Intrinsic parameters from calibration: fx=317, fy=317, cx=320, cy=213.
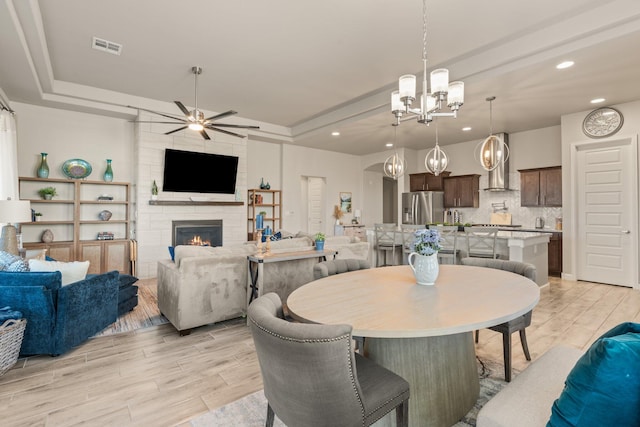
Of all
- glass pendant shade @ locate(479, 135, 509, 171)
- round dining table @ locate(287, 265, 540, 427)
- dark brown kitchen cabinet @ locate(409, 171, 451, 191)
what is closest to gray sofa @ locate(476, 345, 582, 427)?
round dining table @ locate(287, 265, 540, 427)

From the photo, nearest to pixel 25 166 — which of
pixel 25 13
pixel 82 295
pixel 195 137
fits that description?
pixel 195 137

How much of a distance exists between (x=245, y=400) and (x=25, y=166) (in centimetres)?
568

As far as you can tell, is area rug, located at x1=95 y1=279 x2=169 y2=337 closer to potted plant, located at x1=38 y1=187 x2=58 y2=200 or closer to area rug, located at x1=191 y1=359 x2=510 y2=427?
area rug, located at x1=191 y1=359 x2=510 y2=427

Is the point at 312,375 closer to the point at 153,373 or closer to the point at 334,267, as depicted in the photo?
the point at 334,267

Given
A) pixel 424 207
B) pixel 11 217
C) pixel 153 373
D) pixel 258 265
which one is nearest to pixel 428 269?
pixel 258 265

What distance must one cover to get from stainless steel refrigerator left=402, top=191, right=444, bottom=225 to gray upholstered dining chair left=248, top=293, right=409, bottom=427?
699 centimetres

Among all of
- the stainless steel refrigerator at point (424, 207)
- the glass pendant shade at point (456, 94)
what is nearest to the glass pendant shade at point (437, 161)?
the glass pendant shade at point (456, 94)

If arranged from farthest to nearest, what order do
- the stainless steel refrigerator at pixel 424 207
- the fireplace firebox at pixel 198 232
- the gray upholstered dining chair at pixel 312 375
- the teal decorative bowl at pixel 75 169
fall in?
the stainless steel refrigerator at pixel 424 207, the fireplace firebox at pixel 198 232, the teal decorative bowl at pixel 75 169, the gray upholstered dining chair at pixel 312 375

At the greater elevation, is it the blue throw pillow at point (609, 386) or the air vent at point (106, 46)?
the air vent at point (106, 46)

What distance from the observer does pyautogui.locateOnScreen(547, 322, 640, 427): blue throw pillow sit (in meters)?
0.78

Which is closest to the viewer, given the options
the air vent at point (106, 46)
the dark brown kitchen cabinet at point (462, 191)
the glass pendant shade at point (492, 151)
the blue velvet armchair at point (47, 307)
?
the blue velvet armchair at point (47, 307)

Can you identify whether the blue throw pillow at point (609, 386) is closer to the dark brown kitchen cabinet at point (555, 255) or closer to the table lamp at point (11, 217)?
the table lamp at point (11, 217)

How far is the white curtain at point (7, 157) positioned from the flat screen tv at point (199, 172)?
2.03 meters

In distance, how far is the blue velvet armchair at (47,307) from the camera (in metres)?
2.55
